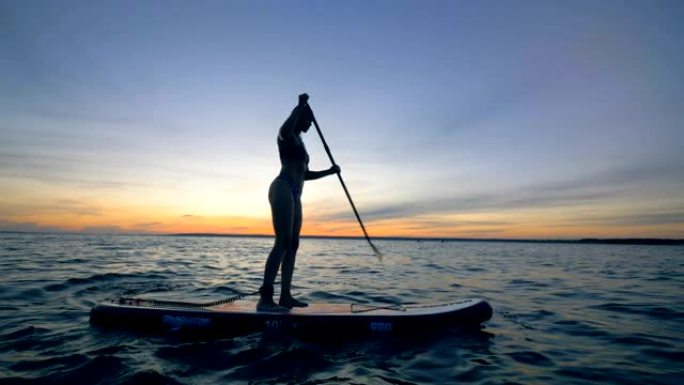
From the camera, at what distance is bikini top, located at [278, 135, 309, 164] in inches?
226

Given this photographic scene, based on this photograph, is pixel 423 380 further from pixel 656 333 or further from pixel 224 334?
pixel 656 333

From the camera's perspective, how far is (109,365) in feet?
12.8

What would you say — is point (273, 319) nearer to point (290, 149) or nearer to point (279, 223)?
point (279, 223)

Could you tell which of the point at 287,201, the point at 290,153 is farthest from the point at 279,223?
the point at 290,153

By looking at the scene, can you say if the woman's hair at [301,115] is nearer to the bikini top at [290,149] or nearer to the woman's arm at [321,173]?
the bikini top at [290,149]

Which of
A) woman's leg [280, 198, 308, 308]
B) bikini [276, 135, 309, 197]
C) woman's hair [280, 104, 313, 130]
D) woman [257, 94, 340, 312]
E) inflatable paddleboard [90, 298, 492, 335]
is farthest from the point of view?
woman's leg [280, 198, 308, 308]

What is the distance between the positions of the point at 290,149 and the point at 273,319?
2.49 metres

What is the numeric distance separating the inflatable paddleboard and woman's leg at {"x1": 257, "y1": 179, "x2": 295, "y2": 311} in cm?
35

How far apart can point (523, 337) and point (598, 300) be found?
502 centimetres

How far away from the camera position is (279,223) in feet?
18.2

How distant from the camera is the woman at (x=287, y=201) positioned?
18.2 ft

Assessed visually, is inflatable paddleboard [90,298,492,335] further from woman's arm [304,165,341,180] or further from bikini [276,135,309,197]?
woman's arm [304,165,341,180]

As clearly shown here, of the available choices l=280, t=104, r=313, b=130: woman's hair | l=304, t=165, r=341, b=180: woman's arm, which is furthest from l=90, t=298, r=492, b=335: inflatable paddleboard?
l=280, t=104, r=313, b=130: woman's hair

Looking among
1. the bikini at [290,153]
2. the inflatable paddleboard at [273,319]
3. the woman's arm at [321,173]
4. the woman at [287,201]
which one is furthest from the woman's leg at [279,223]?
the woman's arm at [321,173]
